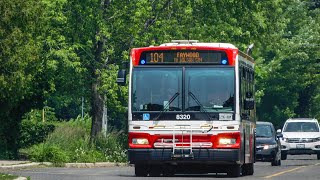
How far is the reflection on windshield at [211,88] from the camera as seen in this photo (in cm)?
2667

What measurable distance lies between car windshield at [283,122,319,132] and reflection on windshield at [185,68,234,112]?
24359mm

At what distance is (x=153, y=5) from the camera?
149 feet

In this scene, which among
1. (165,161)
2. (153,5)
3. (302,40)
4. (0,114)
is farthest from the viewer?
(302,40)

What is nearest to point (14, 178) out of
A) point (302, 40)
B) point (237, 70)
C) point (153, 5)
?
point (237, 70)

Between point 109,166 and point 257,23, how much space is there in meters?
12.8

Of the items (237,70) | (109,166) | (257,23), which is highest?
(257,23)

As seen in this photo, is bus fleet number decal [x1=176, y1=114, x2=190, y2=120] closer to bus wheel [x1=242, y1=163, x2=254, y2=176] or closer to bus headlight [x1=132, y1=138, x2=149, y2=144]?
bus headlight [x1=132, y1=138, x2=149, y2=144]

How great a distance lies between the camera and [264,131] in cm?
4197

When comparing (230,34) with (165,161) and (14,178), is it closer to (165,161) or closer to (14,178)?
(165,161)

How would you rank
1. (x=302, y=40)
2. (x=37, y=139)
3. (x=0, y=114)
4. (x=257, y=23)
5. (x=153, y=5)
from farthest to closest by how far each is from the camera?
(x=302, y=40), (x=257, y=23), (x=153, y=5), (x=37, y=139), (x=0, y=114)

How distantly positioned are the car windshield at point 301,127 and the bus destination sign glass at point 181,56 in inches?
953

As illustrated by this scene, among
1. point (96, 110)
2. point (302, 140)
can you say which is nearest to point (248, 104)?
point (96, 110)

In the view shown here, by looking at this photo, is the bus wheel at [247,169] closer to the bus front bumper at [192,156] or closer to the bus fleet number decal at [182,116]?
the bus front bumper at [192,156]

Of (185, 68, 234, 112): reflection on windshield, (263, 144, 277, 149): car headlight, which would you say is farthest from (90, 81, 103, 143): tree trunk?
(185, 68, 234, 112): reflection on windshield
